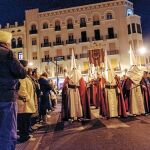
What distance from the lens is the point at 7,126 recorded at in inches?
165

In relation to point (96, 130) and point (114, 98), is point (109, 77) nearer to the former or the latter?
point (114, 98)

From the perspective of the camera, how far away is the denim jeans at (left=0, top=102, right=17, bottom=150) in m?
4.15

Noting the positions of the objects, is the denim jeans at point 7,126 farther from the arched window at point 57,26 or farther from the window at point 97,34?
the arched window at point 57,26

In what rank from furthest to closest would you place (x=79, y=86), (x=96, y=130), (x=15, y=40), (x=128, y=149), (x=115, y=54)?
1. (x=15, y=40)
2. (x=115, y=54)
3. (x=79, y=86)
4. (x=96, y=130)
5. (x=128, y=149)

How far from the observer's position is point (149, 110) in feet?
37.6

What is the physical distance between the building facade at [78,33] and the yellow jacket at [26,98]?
41514mm

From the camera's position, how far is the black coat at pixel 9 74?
428cm

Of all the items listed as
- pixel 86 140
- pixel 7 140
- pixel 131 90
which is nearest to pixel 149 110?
pixel 131 90

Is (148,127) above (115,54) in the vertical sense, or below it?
below

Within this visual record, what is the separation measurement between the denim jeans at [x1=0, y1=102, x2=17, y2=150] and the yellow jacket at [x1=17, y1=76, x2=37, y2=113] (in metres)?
2.98

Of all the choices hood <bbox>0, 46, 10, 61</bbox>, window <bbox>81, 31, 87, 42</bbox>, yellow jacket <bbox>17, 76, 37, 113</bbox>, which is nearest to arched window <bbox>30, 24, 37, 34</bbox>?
window <bbox>81, 31, 87, 42</bbox>

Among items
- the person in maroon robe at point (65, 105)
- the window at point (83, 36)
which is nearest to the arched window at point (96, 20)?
the window at point (83, 36)

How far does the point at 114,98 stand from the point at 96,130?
309 cm

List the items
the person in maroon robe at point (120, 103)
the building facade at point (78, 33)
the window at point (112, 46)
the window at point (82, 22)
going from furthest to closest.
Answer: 1. the window at point (82, 22)
2. the window at point (112, 46)
3. the building facade at point (78, 33)
4. the person in maroon robe at point (120, 103)
